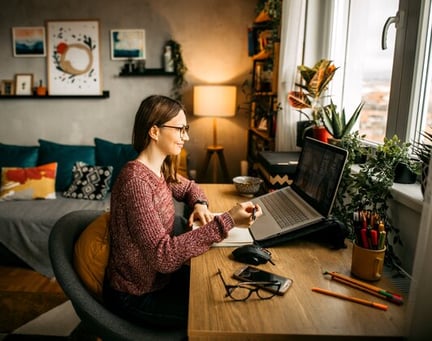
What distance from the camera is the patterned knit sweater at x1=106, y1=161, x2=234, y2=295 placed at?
105 centimetres

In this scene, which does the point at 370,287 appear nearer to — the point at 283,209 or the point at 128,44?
the point at 283,209

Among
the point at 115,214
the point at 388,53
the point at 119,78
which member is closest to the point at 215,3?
the point at 119,78

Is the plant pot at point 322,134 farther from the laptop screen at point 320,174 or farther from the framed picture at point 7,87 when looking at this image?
the framed picture at point 7,87

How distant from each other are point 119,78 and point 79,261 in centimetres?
294

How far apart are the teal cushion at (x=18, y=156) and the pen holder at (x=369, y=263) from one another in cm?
312

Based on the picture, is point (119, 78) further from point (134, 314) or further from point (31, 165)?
point (134, 314)

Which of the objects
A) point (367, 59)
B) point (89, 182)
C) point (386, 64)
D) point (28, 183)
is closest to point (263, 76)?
point (367, 59)

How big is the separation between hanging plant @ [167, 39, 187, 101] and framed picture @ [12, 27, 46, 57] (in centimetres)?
132

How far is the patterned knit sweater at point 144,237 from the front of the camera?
3.43 feet

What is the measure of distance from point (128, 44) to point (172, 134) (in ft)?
8.97

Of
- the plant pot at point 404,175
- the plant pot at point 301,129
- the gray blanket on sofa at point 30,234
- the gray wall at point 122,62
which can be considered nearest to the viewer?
the plant pot at point 404,175

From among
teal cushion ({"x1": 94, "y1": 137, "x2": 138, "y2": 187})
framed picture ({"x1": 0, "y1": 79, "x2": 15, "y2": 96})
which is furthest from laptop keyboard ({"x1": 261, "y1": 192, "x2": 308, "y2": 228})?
framed picture ({"x1": 0, "y1": 79, "x2": 15, "y2": 96})

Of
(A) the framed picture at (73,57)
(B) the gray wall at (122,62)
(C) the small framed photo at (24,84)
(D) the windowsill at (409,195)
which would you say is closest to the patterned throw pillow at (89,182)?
(B) the gray wall at (122,62)

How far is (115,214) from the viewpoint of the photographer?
1148 millimetres
